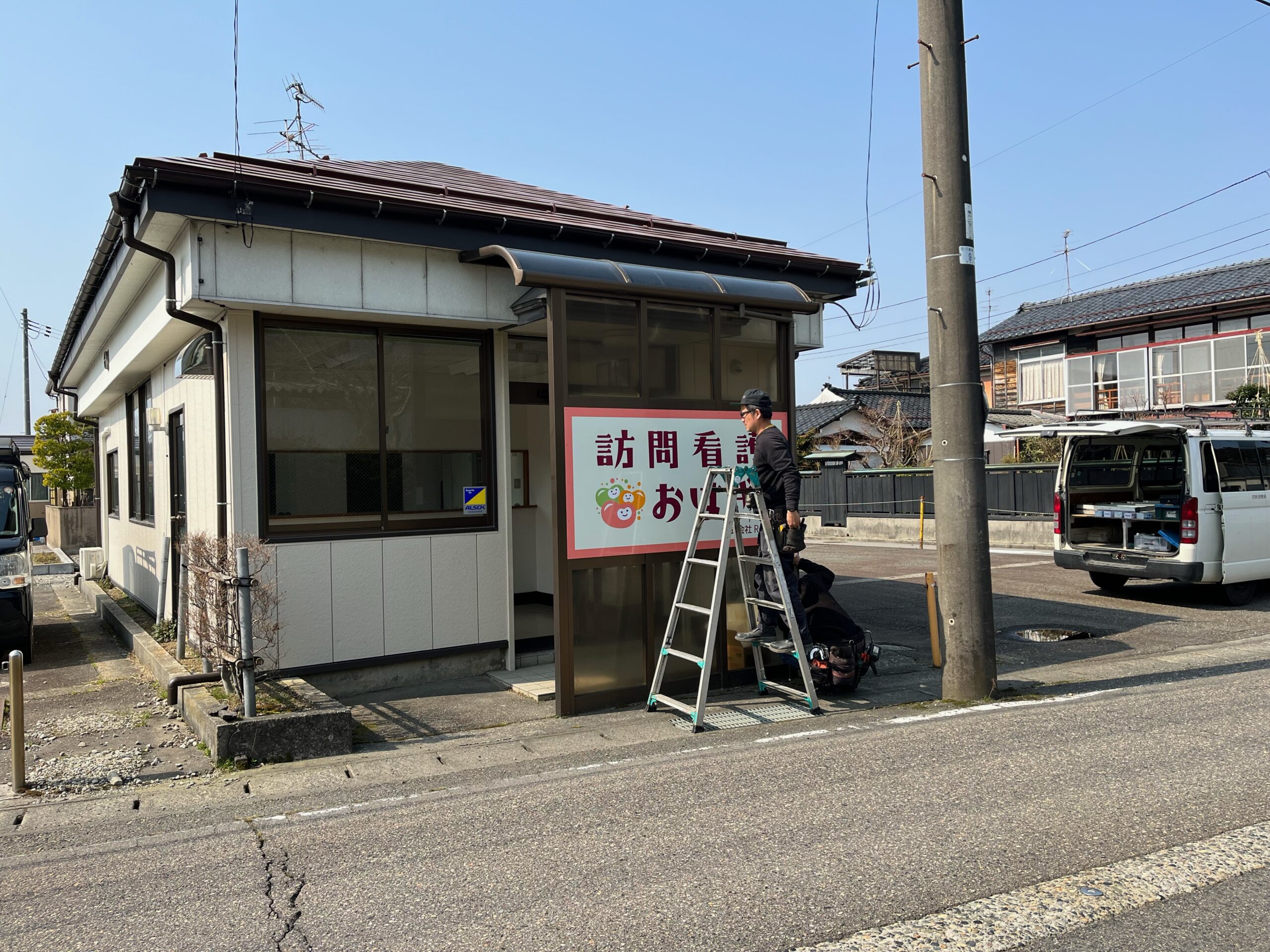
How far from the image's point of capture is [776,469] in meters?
6.80

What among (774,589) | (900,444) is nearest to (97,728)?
(774,589)

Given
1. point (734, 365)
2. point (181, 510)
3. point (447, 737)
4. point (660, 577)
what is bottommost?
point (447, 737)

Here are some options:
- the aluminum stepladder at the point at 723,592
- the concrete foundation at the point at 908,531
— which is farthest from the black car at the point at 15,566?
the concrete foundation at the point at 908,531

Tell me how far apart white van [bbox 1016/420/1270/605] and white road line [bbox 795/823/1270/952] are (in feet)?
26.8

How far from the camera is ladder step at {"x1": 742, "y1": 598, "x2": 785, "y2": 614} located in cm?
656

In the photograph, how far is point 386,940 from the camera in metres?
3.31

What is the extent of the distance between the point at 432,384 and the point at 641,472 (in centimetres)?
225

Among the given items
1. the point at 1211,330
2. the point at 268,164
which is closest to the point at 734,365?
the point at 268,164

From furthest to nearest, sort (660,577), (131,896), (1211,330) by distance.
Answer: (1211,330) < (660,577) < (131,896)

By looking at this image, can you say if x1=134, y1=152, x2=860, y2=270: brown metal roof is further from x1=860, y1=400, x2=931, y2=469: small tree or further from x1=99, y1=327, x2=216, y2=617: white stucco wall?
x1=860, y1=400, x2=931, y2=469: small tree

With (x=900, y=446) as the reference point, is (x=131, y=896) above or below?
below

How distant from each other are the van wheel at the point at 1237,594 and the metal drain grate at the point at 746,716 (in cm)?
772

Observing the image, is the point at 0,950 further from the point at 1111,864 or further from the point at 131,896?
the point at 1111,864

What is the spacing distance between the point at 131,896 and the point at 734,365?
5658 millimetres
